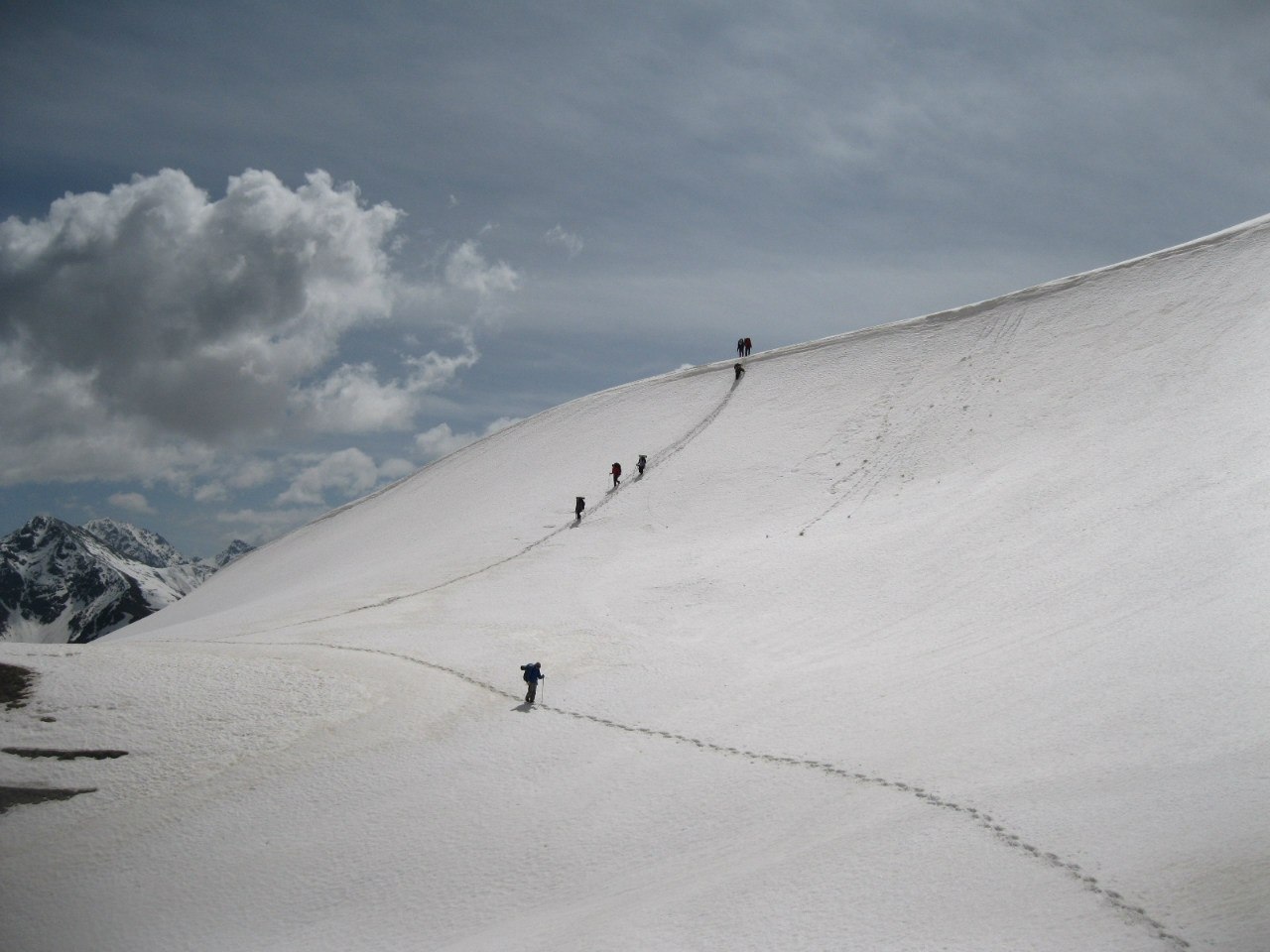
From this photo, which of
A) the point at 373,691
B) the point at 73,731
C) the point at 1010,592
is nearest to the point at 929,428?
the point at 1010,592

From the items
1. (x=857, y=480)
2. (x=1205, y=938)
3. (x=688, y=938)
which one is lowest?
(x=688, y=938)

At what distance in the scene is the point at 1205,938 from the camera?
7.83 m

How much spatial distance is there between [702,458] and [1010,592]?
15003 mm

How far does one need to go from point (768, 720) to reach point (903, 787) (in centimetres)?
316

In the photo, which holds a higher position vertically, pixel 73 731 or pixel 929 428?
pixel 929 428

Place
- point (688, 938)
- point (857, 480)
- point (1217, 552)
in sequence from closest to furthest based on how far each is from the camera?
point (688, 938) → point (1217, 552) → point (857, 480)


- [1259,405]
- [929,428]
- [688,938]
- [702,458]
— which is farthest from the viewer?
[702,458]

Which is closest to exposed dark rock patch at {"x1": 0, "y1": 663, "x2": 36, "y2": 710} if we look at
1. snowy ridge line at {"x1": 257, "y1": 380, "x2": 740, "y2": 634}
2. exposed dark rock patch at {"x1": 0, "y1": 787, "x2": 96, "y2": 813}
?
exposed dark rock patch at {"x1": 0, "y1": 787, "x2": 96, "y2": 813}

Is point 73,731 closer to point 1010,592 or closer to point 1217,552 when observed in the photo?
point 1010,592

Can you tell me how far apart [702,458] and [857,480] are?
20.8ft

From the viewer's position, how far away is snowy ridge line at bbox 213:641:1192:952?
27.4 ft

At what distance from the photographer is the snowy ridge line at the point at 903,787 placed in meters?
8.36

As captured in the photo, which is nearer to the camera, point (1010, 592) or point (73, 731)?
point (73, 731)

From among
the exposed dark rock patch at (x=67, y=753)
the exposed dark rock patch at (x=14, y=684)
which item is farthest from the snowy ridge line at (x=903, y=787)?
the exposed dark rock patch at (x=67, y=753)
